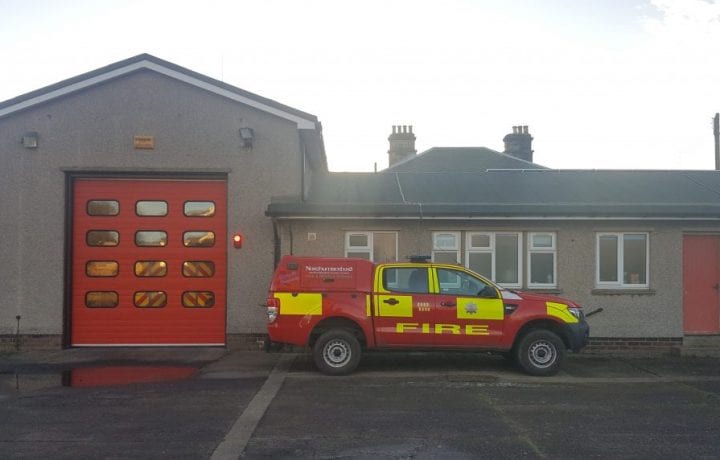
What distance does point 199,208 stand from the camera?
12586 millimetres

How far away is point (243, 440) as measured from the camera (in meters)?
6.34

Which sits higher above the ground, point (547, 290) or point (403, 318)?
point (547, 290)

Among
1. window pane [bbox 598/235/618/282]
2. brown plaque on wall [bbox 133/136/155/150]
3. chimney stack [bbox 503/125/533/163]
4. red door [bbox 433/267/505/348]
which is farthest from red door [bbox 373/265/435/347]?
chimney stack [bbox 503/125/533/163]

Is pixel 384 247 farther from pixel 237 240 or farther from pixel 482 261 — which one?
pixel 237 240

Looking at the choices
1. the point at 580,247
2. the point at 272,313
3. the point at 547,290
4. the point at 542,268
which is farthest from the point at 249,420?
the point at 580,247

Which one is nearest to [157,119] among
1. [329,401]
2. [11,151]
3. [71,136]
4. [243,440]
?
[71,136]

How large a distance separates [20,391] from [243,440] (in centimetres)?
420

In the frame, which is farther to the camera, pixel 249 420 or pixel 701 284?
pixel 701 284

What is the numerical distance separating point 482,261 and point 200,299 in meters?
5.72

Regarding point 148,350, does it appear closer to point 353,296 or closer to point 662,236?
point 353,296

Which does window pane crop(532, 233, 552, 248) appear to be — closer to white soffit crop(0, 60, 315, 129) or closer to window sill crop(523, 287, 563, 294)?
window sill crop(523, 287, 563, 294)

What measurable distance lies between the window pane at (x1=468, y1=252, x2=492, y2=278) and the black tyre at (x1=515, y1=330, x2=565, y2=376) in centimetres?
280

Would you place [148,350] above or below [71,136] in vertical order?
below

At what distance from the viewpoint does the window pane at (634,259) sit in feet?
40.9
